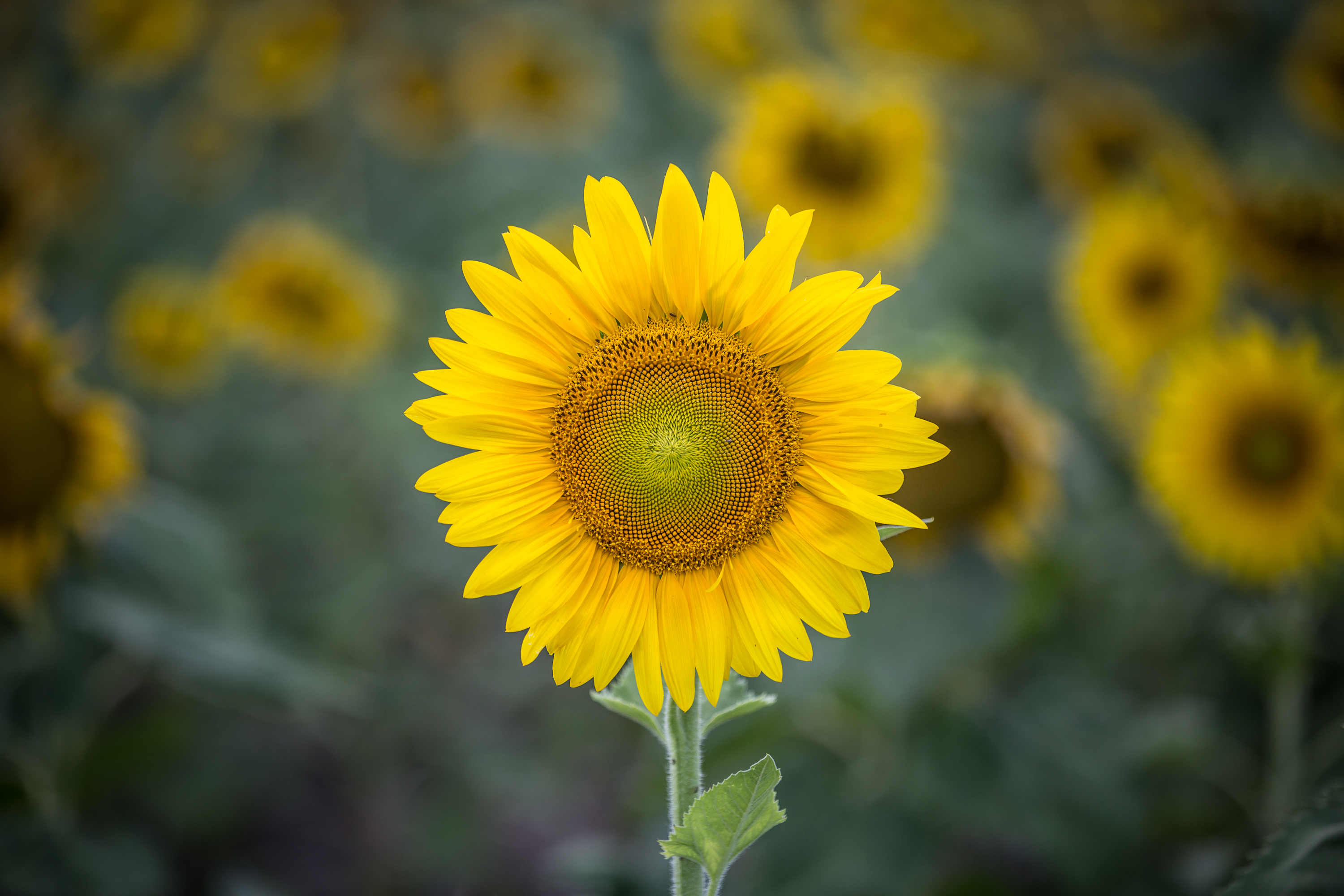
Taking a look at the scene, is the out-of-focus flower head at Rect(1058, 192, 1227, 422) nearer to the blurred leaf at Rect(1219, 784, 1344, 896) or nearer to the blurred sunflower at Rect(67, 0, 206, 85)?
the blurred leaf at Rect(1219, 784, 1344, 896)

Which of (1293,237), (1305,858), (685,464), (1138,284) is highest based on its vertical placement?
(1138,284)

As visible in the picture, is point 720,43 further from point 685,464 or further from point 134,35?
point 685,464

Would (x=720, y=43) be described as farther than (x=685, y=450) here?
Yes

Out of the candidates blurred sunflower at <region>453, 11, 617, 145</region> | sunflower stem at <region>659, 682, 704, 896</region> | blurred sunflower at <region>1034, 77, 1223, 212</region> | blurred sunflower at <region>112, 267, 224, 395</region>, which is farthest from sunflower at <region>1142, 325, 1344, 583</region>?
blurred sunflower at <region>112, 267, 224, 395</region>

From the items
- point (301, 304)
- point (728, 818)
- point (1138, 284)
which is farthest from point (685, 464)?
point (301, 304)

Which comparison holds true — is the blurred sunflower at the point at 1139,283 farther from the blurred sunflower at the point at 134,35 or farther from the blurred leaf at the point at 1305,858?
the blurred sunflower at the point at 134,35

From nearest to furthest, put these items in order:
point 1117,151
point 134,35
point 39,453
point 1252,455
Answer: point 39,453 → point 1252,455 → point 1117,151 → point 134,35

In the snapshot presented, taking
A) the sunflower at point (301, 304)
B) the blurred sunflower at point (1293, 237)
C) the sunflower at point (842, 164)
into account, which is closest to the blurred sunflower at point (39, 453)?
the sunflower at point (301, 304)
